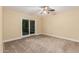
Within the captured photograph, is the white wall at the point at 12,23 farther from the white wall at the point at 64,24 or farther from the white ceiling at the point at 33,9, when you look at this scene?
the white wall at the point at 64,24

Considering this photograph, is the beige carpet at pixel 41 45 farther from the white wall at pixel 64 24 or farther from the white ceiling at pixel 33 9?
the white ceiling at pixel 33 9

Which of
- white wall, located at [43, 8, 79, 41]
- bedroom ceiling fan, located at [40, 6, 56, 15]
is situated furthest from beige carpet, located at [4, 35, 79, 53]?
bedroom ceiling fan, located at [40, 6, 56, 15]

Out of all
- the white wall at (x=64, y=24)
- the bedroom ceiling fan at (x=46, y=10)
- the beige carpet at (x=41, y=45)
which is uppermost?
the bedroom ceiling fan at (x=46, y=10)

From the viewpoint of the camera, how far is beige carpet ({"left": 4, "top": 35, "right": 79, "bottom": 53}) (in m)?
1.71

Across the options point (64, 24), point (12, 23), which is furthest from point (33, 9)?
point (64, 24)

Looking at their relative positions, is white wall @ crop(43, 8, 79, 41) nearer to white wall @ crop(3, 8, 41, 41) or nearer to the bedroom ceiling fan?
the bedroom ceiling fan

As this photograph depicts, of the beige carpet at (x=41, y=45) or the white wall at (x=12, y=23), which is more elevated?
the white wall at (x=12, y=23)

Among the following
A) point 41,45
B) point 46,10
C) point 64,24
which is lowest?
point 41,45

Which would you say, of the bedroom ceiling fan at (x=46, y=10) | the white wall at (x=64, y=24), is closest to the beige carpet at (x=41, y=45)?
the white wall at (x=64, y=24)

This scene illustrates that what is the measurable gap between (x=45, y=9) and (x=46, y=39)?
54cm

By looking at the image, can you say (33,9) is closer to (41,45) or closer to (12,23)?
(12,23)

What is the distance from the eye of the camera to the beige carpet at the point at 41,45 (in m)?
1.71

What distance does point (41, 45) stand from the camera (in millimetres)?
1754
